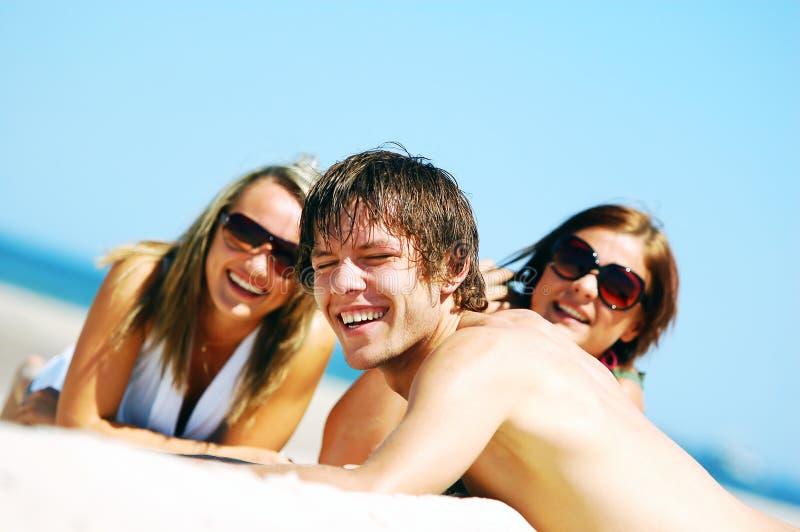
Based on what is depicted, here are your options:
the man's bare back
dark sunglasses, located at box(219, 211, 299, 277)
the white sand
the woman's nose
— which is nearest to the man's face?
the man's bare back

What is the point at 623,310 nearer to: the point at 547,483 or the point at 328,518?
the point at 547,483

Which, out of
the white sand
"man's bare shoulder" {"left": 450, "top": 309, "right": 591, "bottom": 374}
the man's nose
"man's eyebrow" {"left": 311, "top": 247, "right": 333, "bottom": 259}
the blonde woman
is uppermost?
"man's eyebrow" {"left": 311, "top": 247, "right": 333, "bottom": 259}

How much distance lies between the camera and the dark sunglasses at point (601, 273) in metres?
4.78

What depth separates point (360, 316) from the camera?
2.97 metres

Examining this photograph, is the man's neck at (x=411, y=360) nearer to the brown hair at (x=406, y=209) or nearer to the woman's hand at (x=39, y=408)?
the brown hair at (x=406, y=209)

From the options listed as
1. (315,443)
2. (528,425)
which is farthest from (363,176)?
(315,443)

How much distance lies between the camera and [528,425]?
8.59ft

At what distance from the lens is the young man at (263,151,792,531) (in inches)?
96.7

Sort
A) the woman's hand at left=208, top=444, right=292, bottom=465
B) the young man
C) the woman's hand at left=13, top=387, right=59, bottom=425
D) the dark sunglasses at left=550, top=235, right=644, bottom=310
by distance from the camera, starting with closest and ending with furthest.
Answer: the young man
the woman's hand at left=208, top=444, right=292, bottom=465
the dark sunglasses at left=550, top=235, right=644, bottom=310
the woman's hand at left=13, top=387, right=59, bottom=425

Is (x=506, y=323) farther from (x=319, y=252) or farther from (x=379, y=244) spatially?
(x=319, y=252)

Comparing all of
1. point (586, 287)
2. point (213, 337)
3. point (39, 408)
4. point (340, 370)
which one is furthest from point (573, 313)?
point (340, 370)

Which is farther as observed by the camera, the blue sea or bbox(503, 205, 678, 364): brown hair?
the blue sea

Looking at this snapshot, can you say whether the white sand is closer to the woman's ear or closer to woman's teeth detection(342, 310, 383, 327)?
woman's teeth detection(342, 310, 383, 327)

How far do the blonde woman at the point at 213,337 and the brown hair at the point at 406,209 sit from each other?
4.12 ft
